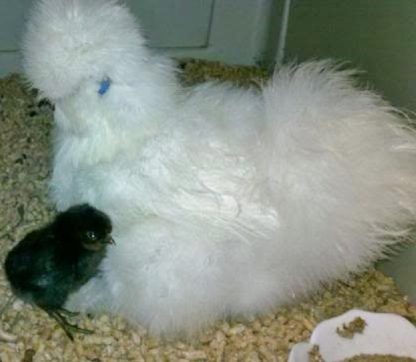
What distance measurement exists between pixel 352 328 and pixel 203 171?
1.63 feet

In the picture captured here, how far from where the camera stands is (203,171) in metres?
1.40

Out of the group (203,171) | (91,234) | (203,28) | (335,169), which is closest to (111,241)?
(91,234)

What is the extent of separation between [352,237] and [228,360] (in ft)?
1.30

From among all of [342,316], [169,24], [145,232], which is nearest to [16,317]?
[145,232]

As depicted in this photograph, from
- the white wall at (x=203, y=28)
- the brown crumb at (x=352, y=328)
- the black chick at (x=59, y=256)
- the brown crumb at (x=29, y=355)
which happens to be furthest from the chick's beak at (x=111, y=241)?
the white wall at (x=203, y=28)

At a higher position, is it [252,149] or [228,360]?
[252,149]

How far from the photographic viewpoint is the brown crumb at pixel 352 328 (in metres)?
1.46

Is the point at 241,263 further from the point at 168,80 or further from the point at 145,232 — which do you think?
the point at 168,80

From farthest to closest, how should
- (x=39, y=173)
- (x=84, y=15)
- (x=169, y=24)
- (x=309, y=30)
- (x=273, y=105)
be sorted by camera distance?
(x=169, y=24) → (x=309, y=30) → (x=39, y=173) → (x=273, y=105) → (x=84, y=15)

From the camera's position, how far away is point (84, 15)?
4.41 ft

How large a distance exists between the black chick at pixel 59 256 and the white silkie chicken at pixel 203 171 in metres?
0.07

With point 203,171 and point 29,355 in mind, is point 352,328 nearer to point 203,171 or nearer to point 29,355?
point 203,171

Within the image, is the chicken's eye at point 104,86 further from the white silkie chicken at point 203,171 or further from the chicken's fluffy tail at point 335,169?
the chicken's fluffy tail at point 335,169

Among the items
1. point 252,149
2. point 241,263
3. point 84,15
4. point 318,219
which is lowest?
point 241,263
